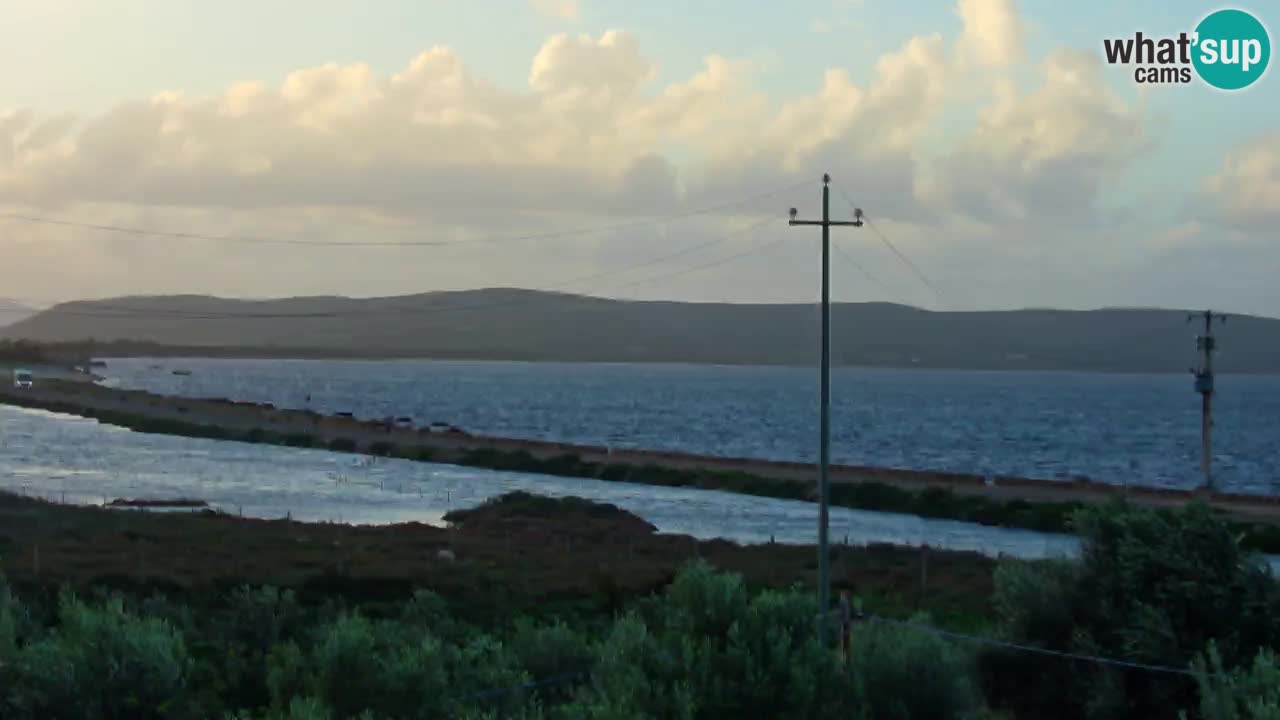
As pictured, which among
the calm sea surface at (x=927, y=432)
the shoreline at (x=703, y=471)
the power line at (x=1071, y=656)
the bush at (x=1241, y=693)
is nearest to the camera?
the bush at (x=1241, y=693)

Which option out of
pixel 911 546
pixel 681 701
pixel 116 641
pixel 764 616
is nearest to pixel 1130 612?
pixel 764 616

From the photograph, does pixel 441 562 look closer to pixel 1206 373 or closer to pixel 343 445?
pixel 1206 373

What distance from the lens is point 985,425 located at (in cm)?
14838

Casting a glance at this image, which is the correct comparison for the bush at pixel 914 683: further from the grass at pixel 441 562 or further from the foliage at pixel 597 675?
the grass at pixel 441 562

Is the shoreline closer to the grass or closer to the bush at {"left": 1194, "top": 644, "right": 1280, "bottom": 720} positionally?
the grass

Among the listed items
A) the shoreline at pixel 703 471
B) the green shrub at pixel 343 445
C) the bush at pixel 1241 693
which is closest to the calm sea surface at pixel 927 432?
the shoreline at pixel 703 471

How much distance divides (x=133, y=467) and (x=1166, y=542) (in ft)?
231

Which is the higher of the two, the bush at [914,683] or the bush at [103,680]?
the bush at [103,680]

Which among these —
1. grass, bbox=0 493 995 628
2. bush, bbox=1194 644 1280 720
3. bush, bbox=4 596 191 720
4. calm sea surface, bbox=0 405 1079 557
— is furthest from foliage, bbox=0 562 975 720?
calm sea surface, bbox=0 405 1079 557

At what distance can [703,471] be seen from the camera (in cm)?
7919

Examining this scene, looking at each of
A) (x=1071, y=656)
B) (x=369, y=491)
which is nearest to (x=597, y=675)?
(x=1071, y=656)

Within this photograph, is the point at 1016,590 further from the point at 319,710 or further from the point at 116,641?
the point at 116,641

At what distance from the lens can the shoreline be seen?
61.0 meters

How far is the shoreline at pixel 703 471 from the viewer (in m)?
61.0
